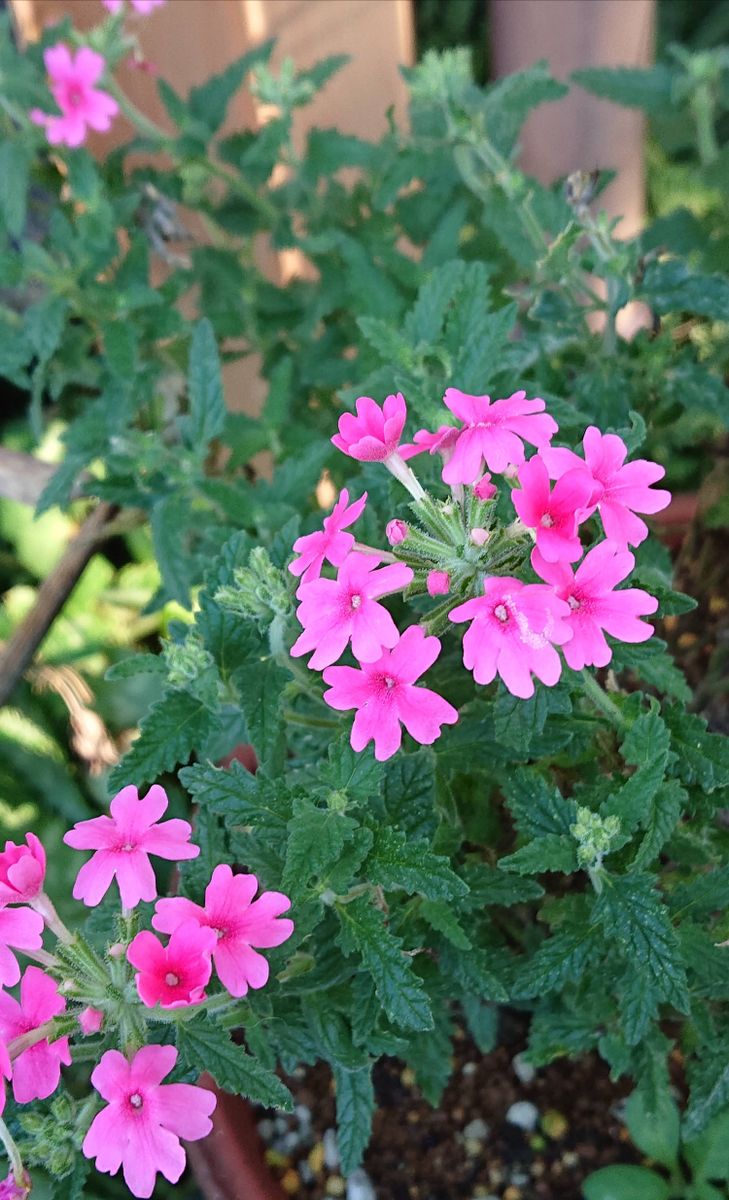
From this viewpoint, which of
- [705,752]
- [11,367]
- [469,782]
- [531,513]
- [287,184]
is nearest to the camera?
[531,513]

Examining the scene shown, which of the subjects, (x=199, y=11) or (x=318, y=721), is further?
(x=199, y=11)

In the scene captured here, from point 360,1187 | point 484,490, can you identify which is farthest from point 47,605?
point 484,490

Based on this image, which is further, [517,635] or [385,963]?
[385,963]

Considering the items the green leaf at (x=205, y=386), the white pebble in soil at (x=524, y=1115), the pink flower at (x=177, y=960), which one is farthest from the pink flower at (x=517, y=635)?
the white pebble in soil at (x=524, y=1115)

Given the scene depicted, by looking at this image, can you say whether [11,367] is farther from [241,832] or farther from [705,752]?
[705,752]

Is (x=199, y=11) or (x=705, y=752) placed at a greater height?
(x=199, y=11)

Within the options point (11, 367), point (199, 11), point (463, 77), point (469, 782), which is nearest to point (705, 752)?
point (469, 782)

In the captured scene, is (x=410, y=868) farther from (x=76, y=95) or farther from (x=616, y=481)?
(x=76, y=95)
